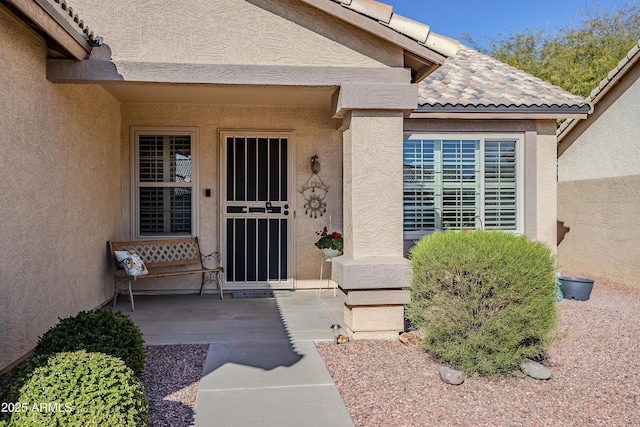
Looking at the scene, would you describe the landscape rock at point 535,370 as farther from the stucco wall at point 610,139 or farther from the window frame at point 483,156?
the stucco wall at point 610,139

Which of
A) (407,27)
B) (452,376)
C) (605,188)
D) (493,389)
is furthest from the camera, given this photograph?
(605,188)

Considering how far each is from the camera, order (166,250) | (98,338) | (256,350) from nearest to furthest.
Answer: (98,338) → (256,350) → (166,250)

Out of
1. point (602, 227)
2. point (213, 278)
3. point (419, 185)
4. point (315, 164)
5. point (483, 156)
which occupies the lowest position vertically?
point (213, 278)

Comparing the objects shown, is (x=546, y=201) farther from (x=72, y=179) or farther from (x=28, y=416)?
(x=28, y=416)

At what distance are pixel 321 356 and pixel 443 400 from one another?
1479mm

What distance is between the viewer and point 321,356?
5320mm

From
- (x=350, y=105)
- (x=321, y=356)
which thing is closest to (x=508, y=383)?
(x=321, y=356)

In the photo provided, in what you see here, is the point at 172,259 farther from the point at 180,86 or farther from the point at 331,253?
the point at 180,86

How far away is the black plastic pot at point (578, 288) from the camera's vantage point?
8617 mm

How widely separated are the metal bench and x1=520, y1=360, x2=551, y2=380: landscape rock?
5038 millimetres

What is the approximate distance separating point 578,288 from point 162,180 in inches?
285

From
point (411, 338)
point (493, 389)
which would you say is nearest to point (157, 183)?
point (411, 338)

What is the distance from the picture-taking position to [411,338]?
5750mm

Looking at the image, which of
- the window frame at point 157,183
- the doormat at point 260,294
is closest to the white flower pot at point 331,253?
the doormat at point 260,294
